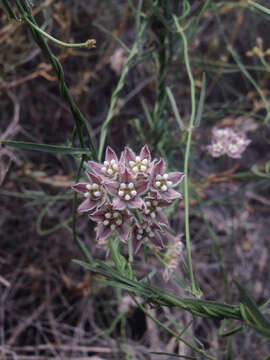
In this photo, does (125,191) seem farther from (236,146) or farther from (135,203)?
(236,146)

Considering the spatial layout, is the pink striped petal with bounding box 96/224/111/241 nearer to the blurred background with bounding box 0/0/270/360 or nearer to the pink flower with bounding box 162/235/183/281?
the pink flower with bounding box 162/235/183/281

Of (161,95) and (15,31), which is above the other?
(15,31)

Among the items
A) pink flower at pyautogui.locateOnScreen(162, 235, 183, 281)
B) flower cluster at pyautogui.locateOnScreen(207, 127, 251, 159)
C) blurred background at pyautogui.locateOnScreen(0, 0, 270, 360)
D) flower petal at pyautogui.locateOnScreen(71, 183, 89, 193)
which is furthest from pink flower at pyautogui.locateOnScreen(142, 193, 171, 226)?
flower cluster at pyautogui.locateOnScreen(207, 127, 251, 159)

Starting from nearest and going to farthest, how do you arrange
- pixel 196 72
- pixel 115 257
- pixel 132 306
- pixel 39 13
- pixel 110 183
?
pixel 110 183
pixel 115 257
pixel 132 306
pixel 39 13
pixel 196 72

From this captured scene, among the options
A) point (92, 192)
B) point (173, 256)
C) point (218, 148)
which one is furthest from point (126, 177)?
point (218, 148)

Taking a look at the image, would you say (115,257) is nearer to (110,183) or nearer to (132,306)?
(110,183)

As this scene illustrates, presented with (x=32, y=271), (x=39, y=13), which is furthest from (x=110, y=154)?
(x=39, y=13)

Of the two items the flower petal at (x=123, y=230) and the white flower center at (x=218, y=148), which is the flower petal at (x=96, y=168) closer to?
the flower petal at (x=123, y=230)
